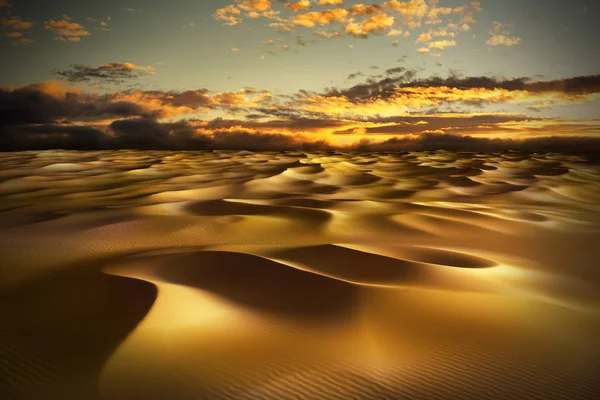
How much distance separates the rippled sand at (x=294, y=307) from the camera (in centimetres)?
132

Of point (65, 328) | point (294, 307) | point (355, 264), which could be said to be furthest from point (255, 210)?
point (65, 328)

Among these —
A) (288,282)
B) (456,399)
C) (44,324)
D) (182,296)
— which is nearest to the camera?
(456,399)

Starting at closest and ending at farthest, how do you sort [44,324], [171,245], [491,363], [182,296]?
[491,363] < [44,324] < [182,296] < [171,245]

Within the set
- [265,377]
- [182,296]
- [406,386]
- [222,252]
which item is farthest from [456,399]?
[222,252]

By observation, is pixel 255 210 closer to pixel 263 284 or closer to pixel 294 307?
pixel 263 284

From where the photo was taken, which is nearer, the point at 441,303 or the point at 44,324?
the point at 44,324

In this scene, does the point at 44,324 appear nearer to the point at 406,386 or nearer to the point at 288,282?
the point at 288,282

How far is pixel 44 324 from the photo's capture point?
64.9 inches

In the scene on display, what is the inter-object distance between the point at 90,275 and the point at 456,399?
5.71ft

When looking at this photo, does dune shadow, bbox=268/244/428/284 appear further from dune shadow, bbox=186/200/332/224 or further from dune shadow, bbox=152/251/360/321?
dune shadow, bbox=186/200/332/224

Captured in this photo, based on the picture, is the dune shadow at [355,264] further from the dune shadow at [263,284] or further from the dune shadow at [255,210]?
the dune shadow at [255,210]

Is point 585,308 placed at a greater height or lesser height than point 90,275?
lesser

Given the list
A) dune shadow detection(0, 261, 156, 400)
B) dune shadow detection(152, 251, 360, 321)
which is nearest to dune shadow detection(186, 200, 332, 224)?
dune shadow detection(152, 251, 360, 321)

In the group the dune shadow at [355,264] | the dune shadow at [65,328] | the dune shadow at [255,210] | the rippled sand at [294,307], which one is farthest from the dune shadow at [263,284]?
the dune shadow at [255,210]
